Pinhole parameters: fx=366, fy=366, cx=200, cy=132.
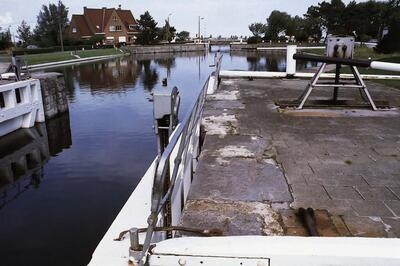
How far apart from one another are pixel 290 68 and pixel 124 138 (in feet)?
24.5

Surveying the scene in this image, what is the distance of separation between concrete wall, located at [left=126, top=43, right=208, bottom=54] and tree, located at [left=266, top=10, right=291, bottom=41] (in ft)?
61.5

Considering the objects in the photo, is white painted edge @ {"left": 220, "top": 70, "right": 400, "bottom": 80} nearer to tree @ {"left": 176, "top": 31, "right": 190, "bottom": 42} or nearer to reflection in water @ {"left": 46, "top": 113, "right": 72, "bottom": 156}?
reflection in water @ {"left": 46, "top": 113, "right": 72, "bottom": 156}

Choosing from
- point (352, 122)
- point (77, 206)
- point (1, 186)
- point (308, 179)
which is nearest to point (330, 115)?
point (352, 122)

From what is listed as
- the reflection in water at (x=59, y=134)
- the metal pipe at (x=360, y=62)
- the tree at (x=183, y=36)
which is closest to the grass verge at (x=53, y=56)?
the reflection in water at (x=59, y=134)

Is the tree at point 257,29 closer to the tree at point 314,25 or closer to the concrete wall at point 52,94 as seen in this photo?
the tree at point 314,25

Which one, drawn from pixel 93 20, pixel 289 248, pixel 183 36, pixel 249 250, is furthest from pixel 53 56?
pixel 183 36

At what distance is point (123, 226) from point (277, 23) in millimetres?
96410

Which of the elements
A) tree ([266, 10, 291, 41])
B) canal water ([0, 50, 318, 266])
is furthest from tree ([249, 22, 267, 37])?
canal water ([0, 50, 318, 266])

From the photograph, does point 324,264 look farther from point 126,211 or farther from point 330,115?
point 330,115

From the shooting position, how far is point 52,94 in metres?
19.6

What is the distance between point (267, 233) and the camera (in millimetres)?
A: 2803

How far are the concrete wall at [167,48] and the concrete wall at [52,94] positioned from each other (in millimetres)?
53010

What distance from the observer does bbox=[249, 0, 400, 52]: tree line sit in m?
66.1

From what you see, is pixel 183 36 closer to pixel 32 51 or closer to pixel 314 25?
pixel 314 25
